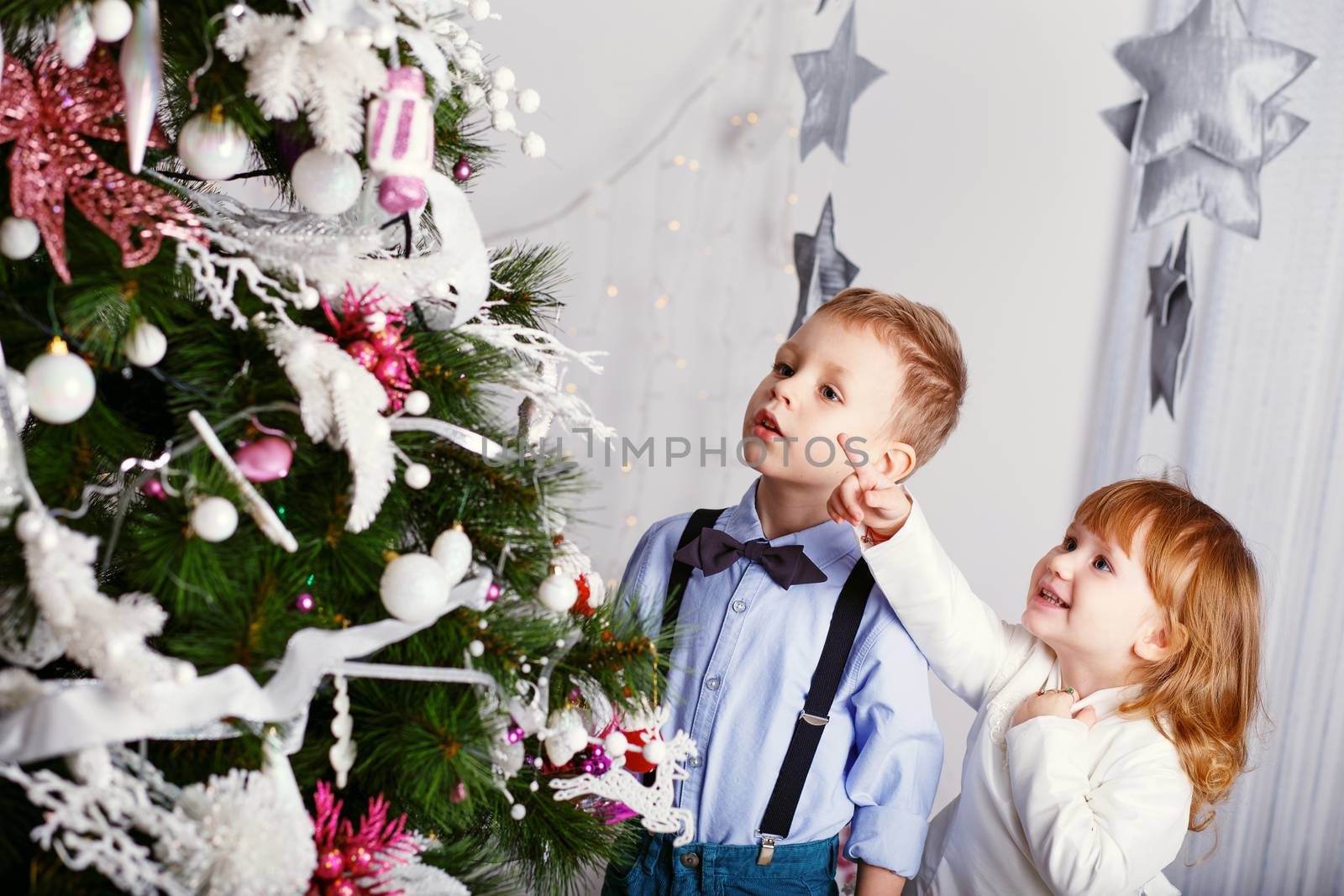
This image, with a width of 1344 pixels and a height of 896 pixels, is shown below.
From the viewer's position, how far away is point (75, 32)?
54 cm

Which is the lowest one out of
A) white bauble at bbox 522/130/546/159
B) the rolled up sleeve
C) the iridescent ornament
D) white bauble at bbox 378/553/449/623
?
the rolled up sleeve

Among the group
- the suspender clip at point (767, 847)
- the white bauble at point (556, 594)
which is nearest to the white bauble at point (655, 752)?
the white bauble at point (556, 594)

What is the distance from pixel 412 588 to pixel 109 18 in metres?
0.36

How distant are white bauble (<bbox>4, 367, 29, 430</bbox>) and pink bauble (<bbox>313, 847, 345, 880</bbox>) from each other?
323 mm

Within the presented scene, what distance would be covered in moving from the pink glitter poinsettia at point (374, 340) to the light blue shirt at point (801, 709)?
1.44 feet

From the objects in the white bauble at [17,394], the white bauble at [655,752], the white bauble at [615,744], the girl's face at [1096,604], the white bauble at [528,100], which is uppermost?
the white bauble at [528,100]

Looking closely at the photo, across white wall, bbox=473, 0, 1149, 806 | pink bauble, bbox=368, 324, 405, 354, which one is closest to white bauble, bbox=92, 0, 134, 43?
pink bauble, bbox=368, 324, 405, 354

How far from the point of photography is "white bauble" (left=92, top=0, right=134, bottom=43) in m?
0.54

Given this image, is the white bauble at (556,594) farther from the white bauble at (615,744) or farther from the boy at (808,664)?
the boy at (808,664)

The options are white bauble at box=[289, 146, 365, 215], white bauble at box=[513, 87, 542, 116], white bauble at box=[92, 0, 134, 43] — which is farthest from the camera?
white bauble at box=[513, 87, 542, 116]

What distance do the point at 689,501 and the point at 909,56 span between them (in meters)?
0.94

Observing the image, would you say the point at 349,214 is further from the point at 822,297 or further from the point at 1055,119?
the point at 1055,119

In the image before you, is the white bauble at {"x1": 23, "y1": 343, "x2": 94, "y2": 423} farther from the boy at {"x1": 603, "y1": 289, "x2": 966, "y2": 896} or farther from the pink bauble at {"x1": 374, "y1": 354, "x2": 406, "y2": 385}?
the boy at {"x1": 603, "y1": 289, "x2": 966, "y2": 896}

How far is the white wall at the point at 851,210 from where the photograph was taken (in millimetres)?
1850
